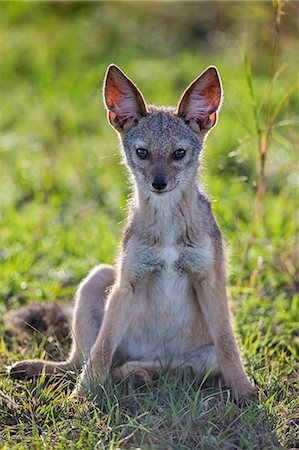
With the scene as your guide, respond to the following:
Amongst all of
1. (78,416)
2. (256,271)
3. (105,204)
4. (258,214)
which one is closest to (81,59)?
(105,204)

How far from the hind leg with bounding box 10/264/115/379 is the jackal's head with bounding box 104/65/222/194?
747 mm

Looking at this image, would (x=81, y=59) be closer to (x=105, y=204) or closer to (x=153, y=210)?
(x=105, y=204)

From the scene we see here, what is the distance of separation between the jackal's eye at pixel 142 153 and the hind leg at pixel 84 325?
2.77 ft

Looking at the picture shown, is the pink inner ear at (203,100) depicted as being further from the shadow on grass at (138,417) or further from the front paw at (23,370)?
the front paw at (23,370)

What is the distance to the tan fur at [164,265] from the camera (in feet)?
15.7

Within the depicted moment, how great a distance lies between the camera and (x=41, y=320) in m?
5.66

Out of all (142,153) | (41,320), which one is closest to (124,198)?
(41,320)

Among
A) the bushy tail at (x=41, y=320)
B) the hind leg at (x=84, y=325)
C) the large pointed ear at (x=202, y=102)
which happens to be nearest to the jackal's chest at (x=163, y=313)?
the hind leg at (x=84, y=325)

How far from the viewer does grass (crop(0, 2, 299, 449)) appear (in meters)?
4.36

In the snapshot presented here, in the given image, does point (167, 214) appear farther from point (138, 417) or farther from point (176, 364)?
point (138, 417)

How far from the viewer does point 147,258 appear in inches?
188

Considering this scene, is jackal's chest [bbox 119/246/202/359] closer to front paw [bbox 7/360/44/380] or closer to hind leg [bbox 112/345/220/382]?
hind leg [bbox 112/345/220/382]

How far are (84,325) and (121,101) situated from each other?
55.7 inches

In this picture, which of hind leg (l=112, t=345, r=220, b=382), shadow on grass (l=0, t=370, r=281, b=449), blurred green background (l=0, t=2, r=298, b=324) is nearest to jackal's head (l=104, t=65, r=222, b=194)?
blurred green background (l=0, t=2, r=298, b=324)
